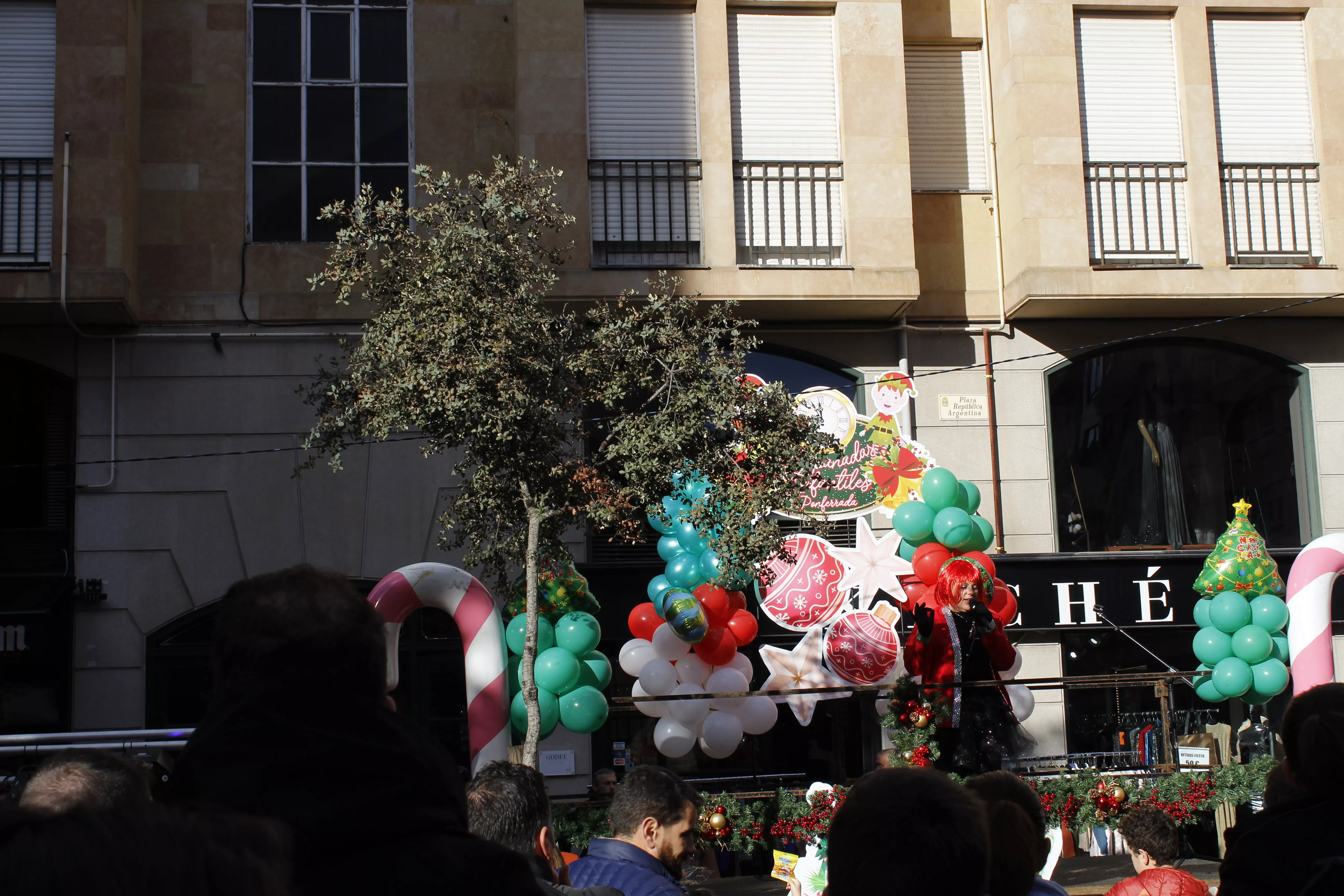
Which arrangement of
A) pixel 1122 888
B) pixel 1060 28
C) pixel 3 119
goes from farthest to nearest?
1. pixel 1060 28
2. pixel 3 119
3. pixel 1122 888

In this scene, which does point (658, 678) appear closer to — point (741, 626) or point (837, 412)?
point (741, 626)

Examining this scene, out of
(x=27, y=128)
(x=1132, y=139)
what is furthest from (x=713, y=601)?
(x=27, y=128)

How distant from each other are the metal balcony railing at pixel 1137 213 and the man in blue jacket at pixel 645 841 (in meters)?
11.4

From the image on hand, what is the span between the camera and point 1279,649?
1191cm

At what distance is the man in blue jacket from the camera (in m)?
4.52

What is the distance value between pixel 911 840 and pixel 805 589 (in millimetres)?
11799

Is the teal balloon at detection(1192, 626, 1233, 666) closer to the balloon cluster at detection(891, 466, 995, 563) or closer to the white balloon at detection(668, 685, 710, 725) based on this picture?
the balloon cluster at detection(891, 466, 995, 563)

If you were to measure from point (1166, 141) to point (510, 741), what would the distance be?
426 inches

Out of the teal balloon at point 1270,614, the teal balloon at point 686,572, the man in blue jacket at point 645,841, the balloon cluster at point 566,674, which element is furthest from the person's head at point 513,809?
the teal balloon at point 1270,614

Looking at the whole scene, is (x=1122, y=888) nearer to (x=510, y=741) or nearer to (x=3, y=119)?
(x=510, y=741)

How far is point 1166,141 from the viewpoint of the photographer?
15.1 metres

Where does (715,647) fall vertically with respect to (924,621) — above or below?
below

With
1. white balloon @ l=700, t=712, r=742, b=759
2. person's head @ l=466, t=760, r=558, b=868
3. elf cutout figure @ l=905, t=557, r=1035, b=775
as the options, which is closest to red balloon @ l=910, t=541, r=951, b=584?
elf cutout figure @ l=905, t=557, r=1035, b=775

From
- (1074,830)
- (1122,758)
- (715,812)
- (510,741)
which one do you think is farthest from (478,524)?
(1122,758)
